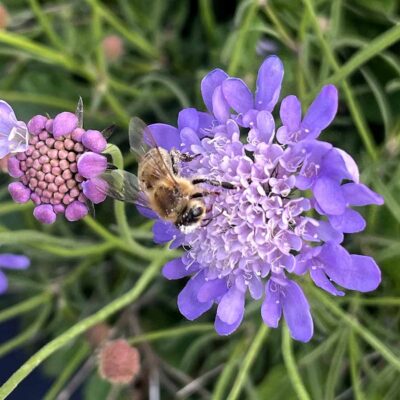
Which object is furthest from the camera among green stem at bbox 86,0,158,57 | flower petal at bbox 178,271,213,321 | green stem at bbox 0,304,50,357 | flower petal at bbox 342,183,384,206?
green stem at bbox 86,0,158,57

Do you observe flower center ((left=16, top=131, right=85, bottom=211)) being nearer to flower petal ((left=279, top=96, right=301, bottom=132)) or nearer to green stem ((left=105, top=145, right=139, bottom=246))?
green stem ((left=105, top=145, right=139, bottom=246))

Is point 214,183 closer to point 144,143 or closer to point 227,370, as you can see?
point 144,143

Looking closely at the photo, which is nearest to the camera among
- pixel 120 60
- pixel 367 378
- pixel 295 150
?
pixel 295 150

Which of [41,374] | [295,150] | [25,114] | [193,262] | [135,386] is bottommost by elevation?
[41,374]

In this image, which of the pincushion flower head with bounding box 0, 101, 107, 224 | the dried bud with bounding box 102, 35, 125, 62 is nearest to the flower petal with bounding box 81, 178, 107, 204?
the pincushion flower head with bounding box 0, 101, 107, 224

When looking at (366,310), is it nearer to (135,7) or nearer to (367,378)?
(367,378)

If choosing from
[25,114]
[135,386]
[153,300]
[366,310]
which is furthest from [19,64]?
[366,310]
